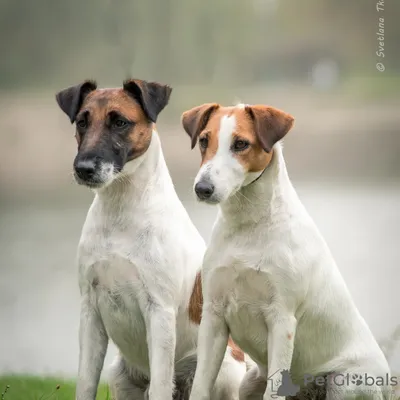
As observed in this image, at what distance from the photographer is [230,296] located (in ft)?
20.7

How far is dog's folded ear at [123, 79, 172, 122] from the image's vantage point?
649cm

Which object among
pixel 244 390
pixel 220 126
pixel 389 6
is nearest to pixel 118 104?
pixel 220 126

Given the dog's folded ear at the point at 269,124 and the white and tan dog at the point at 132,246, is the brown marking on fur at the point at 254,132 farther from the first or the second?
the white and tan dog at the point at 132,246

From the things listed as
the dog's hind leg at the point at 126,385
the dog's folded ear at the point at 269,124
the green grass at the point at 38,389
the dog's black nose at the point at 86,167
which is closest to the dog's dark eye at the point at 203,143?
the dog's folded ear at the point at 269,124

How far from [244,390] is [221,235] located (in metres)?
1.28

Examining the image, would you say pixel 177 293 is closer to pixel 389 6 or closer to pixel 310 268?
pixel 310 268

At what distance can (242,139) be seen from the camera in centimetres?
605

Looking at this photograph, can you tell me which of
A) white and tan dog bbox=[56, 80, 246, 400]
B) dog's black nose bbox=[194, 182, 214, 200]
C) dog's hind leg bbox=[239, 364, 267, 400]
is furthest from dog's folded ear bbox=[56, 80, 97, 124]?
dog's hind leg bbox=[239, 364, 267, 400]

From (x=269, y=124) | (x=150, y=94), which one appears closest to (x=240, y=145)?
(x=269, y=124)

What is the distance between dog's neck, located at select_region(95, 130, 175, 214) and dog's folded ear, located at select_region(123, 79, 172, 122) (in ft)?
0.65

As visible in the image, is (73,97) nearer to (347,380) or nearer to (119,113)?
(119,113)

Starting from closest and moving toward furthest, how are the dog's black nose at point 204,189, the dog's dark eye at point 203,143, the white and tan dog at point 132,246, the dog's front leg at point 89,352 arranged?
the dog's black nose at point 204,189 < the dog's dark eye at point 203,143 < the white and tan dog at point 132,246 < the dog's front leg at point 89,352

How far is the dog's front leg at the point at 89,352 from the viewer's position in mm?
6594

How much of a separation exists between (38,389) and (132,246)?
219cm
